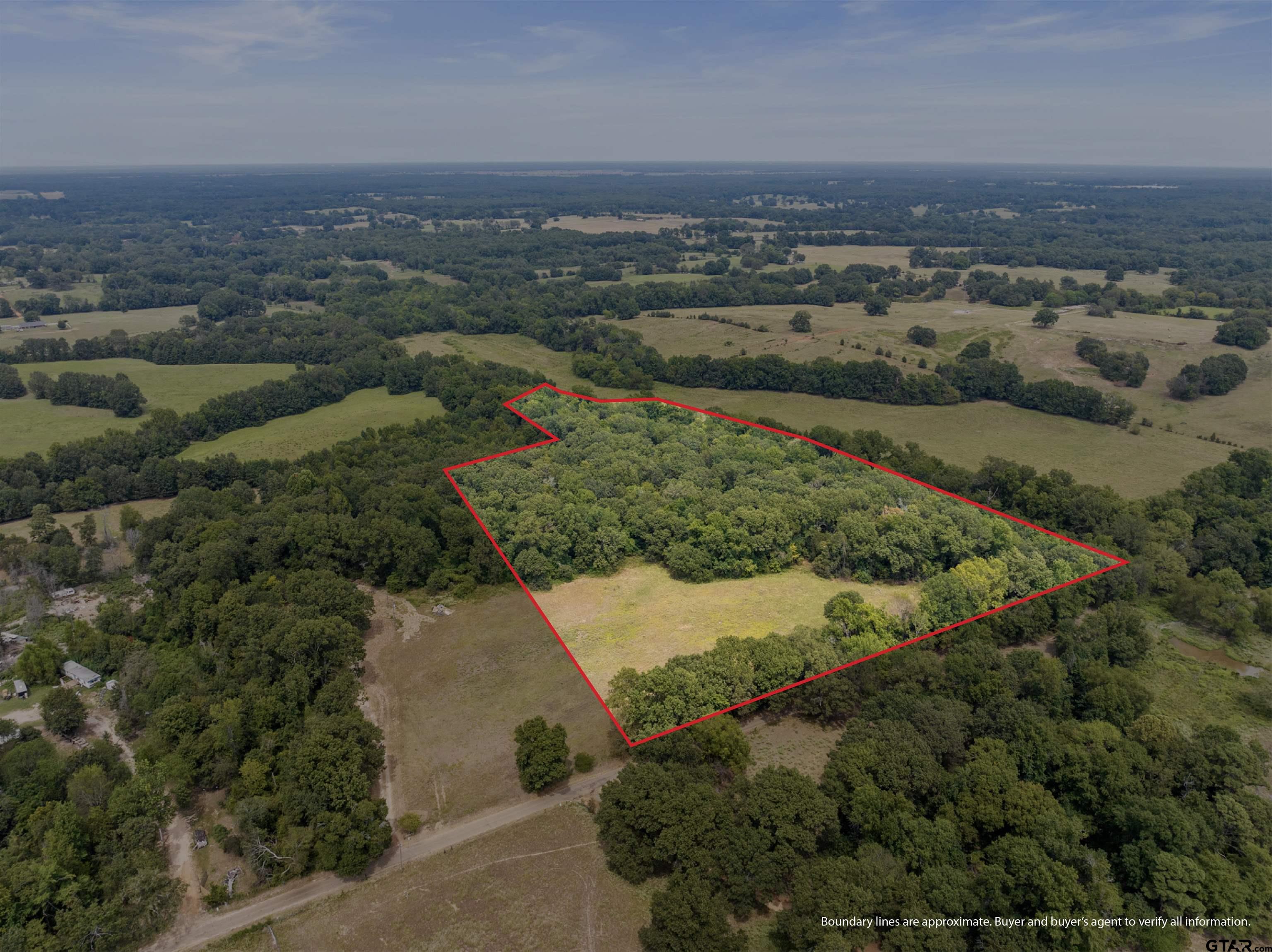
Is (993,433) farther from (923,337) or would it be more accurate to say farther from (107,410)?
(107,410)

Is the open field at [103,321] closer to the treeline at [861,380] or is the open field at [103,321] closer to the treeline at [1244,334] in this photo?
the treeline at [861,380]

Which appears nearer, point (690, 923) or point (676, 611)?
point (690, 923)

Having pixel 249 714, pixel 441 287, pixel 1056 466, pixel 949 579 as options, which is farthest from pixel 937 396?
pixel 441 287

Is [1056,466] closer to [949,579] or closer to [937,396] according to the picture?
[937,396]

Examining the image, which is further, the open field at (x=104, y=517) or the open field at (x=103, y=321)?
the open field at (x=103, y=321)

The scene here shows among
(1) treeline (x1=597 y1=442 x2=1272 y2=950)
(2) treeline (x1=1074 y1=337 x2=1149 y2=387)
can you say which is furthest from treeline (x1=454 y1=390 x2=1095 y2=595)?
(2) treeline (x1=1074 y1=337 x2=1149 y2=387)

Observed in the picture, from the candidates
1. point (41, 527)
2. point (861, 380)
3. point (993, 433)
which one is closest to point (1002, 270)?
point (861, 380)

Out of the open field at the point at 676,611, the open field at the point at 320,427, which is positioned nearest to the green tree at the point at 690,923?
the open field at the point at 676,611
